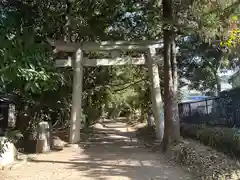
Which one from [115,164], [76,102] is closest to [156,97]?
[76,102]

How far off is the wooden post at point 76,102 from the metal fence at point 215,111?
17.0 feet

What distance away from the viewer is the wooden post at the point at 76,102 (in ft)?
34.9

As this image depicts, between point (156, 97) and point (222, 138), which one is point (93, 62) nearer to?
point (156, 97)

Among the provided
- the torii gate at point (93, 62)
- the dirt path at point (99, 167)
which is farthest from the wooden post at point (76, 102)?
the dirt path at point (99, 167)

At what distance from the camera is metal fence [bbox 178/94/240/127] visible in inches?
352

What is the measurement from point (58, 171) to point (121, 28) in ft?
27.5

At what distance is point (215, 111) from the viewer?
34.5 feet

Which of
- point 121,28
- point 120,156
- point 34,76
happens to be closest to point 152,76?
point 121,28

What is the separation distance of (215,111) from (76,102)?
5.41 meters

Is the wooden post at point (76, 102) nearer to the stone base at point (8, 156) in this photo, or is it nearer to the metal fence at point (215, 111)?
the stone base at point (8, 156)

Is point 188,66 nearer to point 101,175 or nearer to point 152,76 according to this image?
point 152,76

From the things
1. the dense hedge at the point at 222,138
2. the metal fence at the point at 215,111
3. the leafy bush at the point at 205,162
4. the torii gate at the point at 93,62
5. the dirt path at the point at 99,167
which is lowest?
the dirt path at the point at 99,167

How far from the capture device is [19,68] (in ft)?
11.9

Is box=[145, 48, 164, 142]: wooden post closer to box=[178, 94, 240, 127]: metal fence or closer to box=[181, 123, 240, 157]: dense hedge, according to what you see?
box=[181, 123, 240, 157]: dense hedge
